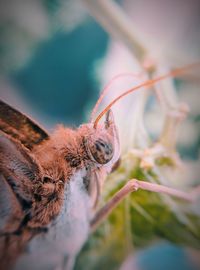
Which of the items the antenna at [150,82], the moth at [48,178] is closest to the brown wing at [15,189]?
the moth at [48,178]

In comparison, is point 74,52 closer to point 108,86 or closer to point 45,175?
point 108,86

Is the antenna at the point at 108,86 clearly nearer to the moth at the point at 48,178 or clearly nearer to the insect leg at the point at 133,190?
the moth at the point at 48,178

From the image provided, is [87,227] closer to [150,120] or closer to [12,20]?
[150,120]

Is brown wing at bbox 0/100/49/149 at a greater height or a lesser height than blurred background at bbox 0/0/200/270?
lesser

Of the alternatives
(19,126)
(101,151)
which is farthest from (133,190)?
(19,126)

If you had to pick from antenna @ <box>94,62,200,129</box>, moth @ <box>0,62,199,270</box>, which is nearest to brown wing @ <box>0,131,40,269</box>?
moth @ <box>0,62,199,270</box>

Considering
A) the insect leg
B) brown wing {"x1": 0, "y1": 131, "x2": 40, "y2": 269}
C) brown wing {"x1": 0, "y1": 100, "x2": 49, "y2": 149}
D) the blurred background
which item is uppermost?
the blurred background

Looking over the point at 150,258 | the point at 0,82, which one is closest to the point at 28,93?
the point at 0,82

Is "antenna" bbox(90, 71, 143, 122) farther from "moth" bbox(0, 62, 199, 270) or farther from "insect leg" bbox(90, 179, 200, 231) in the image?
"insect leg" bbox(90, 179, 200, 231)
